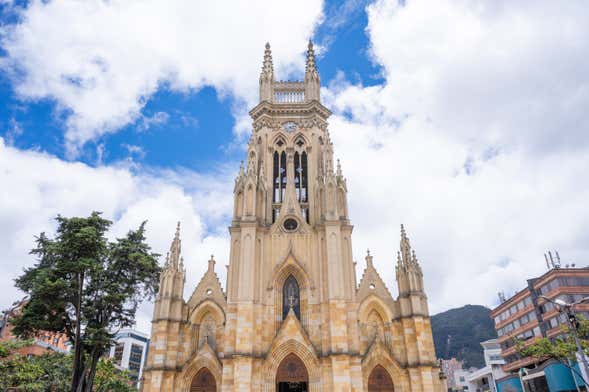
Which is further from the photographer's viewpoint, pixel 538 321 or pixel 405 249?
pixel 538 321

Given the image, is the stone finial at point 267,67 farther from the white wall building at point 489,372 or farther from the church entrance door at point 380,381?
the white wall building at point 489,372

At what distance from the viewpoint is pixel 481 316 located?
116875 millimetres

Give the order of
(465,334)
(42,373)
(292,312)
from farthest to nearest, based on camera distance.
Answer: (465,334), (292,312), (42,373)

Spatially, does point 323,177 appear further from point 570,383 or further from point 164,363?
point 570,383

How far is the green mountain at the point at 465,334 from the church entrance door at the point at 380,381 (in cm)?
8130

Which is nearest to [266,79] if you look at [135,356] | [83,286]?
[83,286]

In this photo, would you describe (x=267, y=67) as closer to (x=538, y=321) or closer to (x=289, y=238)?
(x=289, y=238)

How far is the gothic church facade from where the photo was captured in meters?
28.8

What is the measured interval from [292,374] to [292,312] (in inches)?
153

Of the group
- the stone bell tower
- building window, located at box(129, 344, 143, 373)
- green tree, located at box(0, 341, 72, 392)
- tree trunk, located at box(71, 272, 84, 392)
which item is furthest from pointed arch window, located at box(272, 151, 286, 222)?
building window, located at box(129, 344, 143, 373)

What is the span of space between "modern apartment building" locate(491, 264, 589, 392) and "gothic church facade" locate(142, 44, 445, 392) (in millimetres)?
21661

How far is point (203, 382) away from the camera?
29844 mm

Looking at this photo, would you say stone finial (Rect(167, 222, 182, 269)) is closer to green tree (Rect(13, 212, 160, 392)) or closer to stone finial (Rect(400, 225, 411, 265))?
green tree (Rect(13, 212, 160, 392))

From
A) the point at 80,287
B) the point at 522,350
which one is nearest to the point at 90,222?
the point at 80,287
